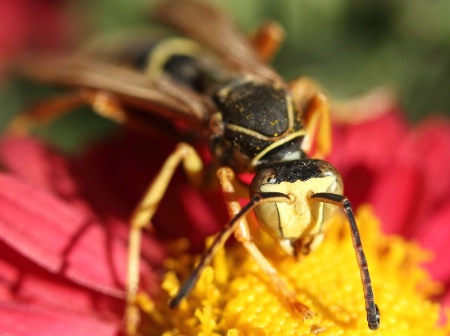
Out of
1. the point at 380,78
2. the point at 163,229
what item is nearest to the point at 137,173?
the point at 163,229

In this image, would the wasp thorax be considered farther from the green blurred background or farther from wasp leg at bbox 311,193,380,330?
the green blurred background

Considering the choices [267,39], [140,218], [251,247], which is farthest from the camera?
[267,39]

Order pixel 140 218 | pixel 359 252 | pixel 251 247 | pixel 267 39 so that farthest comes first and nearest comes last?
pixel 267 39
pixel 140 218
pixel 251 247
pixel 359 252

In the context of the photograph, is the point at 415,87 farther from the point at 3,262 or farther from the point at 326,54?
the point at 3,262

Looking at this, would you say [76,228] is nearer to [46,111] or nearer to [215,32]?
[46,111]

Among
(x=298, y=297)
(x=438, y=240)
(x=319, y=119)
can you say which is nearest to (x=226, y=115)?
(x=319, y=119)

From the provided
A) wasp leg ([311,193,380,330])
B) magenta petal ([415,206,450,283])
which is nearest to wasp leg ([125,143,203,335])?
wasp leg ([311,193,380,330])

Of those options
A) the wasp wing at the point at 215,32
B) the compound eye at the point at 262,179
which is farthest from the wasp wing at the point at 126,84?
the compound eye at the point at 262,179

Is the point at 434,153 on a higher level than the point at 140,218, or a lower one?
higher
